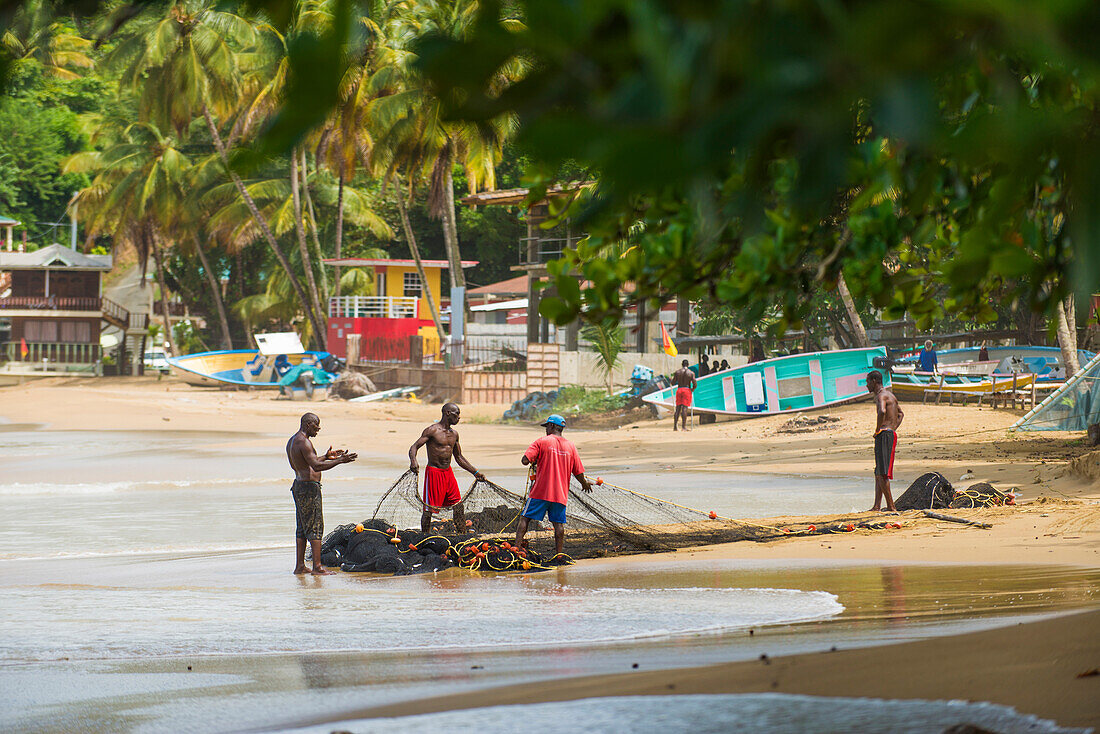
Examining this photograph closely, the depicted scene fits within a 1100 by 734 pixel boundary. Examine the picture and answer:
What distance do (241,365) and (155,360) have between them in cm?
2074

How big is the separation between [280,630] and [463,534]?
377cm

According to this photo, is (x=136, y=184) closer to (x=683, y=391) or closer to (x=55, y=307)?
(x=55, y=307)

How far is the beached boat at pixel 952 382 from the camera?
24.9 m

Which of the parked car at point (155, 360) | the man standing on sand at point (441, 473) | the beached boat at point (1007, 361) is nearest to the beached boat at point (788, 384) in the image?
the beached boat at point (1007, 361)

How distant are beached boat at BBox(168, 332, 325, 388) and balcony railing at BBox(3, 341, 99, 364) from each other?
11.2m

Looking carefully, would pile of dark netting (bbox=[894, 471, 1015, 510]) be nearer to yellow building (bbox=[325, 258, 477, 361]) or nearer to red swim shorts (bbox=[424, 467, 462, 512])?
red swim shorts (bbox=[424, 467, 462, 512])

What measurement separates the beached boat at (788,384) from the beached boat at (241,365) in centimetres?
1982

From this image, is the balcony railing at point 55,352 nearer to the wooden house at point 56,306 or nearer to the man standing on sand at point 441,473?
the wooden house at point 56,306

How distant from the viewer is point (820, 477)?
1748cm

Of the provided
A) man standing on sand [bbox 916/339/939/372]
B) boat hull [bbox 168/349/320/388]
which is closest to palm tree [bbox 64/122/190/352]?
boat hull [bbox 168/349/320/388]

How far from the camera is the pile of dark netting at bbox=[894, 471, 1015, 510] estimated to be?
42.0 feet

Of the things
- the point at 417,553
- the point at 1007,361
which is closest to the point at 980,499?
the point at 417,553

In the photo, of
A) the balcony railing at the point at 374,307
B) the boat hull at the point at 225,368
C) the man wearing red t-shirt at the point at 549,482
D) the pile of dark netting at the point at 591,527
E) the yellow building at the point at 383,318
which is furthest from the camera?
the boat hull at the point at 225,368

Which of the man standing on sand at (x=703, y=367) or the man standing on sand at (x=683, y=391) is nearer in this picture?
the man standing on sand at (x=683, y=391)
